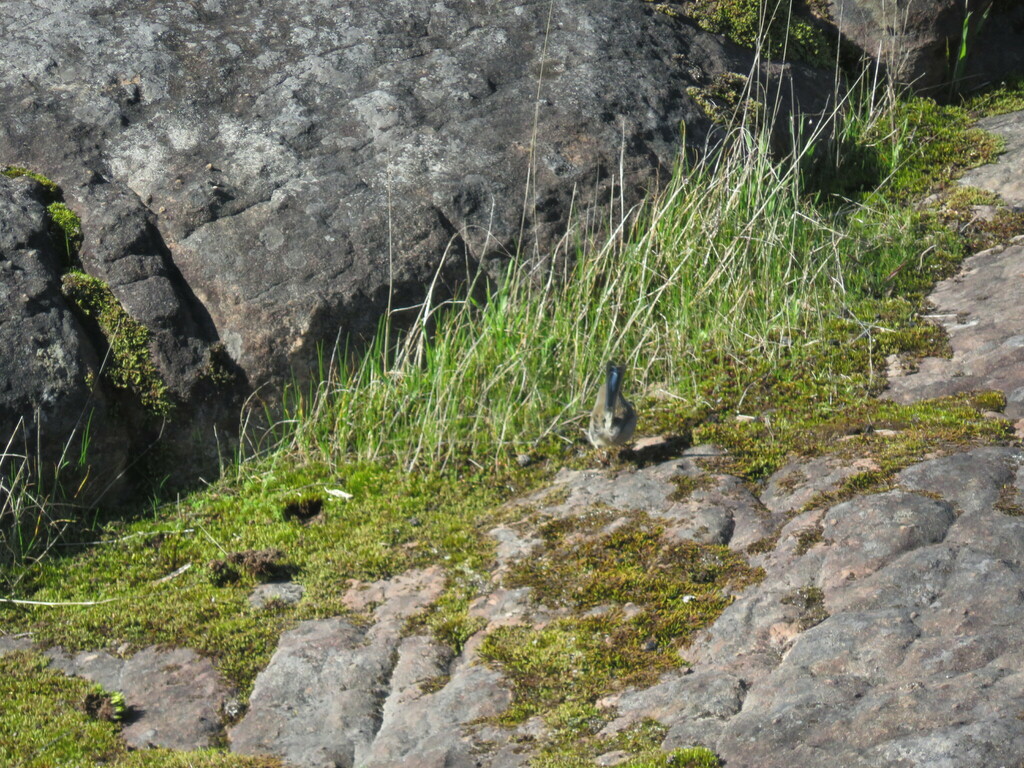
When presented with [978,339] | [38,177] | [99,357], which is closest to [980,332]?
[978,339]

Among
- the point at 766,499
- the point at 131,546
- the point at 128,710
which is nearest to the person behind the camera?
the point at 128,710

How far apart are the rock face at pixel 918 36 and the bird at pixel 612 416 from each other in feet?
16.0

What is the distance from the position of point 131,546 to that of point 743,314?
A: 3551mm

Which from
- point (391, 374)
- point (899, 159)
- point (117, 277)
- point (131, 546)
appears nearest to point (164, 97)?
point (117, 277)

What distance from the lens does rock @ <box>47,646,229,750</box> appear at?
3.74 m

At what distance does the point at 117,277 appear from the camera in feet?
18.9

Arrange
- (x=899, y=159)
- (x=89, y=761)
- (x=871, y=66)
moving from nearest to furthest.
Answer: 1. (x=89, y=761)
2. (x=899, y=159)
3. (x=871, y=66)

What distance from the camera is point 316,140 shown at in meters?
6.58

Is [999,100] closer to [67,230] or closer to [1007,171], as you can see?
[1007,171]

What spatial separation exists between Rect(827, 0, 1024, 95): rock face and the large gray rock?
2057 millimetres

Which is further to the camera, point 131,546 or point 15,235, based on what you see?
point 15,235

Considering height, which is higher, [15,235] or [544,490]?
[15,235]

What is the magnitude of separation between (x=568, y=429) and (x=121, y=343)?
236 centimetres

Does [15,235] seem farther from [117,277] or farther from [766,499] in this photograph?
[766,499]
